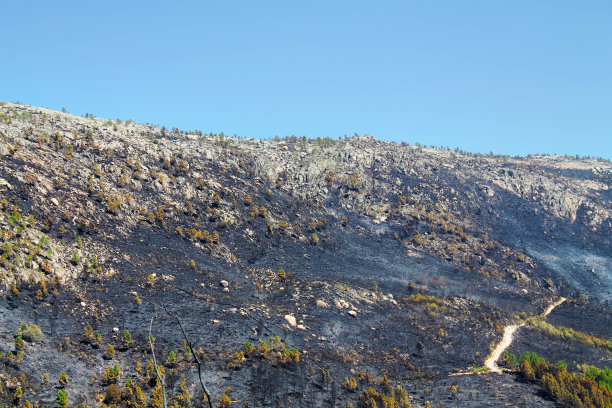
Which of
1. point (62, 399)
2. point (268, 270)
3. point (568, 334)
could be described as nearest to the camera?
point (62, 399)

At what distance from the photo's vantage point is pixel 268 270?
66000mm

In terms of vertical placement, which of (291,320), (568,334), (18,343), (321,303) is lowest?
(568,334)

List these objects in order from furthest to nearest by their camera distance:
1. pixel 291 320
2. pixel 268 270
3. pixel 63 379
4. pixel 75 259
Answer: pixel 268 270, pixel 291 320, pixel 75 259, pixel 63 379

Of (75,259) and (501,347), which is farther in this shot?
(501,347)

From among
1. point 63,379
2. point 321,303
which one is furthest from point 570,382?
point 63,379

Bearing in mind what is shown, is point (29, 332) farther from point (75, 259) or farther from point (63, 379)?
point (75, 259)

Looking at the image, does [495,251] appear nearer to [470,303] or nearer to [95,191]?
[470,303]

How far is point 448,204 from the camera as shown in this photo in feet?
353

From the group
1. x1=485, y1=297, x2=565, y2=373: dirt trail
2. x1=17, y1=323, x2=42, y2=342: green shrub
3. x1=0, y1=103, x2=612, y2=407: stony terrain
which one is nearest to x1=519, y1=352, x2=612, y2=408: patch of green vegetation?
x1=0, y1=103, x2=612, y2=407: stony terrain

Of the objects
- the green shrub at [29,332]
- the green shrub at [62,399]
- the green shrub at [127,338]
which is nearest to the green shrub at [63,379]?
the green shrub at [62,399]

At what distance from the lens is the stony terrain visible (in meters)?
39.7

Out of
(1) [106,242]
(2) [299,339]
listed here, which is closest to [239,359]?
(2) [299,339]

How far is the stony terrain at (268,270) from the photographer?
130ft

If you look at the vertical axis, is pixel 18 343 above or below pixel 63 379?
above
